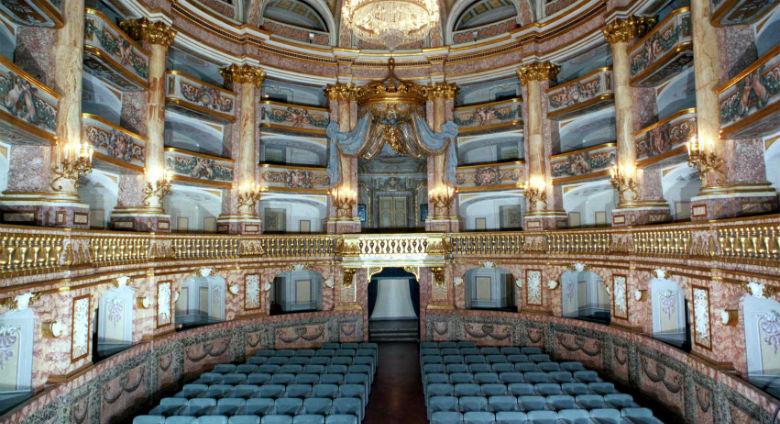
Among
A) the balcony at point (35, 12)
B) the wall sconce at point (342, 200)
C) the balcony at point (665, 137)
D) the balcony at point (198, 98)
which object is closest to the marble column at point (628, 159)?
the balcony at point (665, 137)

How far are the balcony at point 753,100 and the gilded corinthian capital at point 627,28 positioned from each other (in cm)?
520

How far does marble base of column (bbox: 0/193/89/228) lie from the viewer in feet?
34.4

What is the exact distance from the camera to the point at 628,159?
50.6ft

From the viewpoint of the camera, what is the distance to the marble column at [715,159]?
11055mm

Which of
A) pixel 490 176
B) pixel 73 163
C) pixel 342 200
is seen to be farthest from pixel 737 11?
pixel 73 163

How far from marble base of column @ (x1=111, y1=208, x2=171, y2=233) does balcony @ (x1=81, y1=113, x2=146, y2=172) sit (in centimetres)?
140

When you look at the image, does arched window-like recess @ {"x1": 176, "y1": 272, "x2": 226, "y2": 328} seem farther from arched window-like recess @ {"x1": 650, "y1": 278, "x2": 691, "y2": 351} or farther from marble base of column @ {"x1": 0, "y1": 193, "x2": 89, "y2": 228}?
arched window-like recess @ {"x1": 650, "y1": 278, "x2": 691, "y2": 351}

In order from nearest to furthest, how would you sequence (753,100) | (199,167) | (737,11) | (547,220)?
(753,100)
(737,11)
(199,167)
(547,220)

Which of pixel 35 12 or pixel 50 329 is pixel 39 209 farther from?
pixel 35 12

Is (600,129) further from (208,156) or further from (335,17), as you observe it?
(208,156)

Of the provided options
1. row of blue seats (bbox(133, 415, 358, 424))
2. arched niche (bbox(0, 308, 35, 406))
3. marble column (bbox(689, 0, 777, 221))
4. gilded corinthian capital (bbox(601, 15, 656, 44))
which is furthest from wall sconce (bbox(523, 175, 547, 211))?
arched niche (bbox(0, 308, 35, 406))

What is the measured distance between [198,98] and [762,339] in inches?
731

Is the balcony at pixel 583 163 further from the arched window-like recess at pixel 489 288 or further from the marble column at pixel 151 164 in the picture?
the marble column at pixel 151 164

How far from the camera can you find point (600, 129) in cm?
1927
